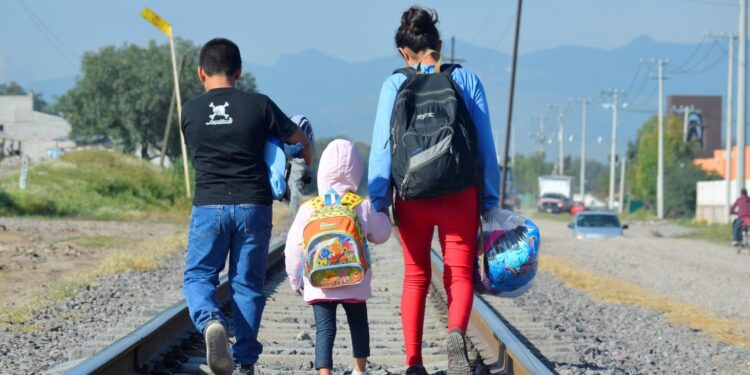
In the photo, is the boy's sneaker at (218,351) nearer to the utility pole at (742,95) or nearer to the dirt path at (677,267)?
the dirt path at (677,267)

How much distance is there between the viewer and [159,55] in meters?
86.2

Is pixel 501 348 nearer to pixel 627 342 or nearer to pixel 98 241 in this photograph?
pixel 627 342

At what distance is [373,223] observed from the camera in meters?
5.95

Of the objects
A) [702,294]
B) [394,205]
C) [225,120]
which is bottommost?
[702,294]

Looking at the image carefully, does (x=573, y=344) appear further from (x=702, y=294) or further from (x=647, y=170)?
(x=647, y=170)

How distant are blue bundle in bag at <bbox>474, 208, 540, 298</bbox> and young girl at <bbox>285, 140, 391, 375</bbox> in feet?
1.96

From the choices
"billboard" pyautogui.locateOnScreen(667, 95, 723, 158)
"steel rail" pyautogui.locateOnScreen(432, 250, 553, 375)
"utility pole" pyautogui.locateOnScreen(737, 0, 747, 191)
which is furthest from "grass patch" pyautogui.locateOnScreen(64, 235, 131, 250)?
"billboard" pyautogui.locateOnScreen(667, 95, 723, 158)

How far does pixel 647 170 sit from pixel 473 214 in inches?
4098

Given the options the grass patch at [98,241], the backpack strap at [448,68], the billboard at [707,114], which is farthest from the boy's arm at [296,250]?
the billboard at [707,114]

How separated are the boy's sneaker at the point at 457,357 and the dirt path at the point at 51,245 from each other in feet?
22.6

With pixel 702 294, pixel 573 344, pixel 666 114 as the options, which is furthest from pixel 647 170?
pixel 573 344

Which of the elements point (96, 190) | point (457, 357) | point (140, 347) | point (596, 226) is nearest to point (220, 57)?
point (140, 347)

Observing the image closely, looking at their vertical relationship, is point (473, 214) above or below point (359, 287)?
above

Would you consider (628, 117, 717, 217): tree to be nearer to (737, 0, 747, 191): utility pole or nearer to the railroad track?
(737, 0, 747, 191): utility pole
